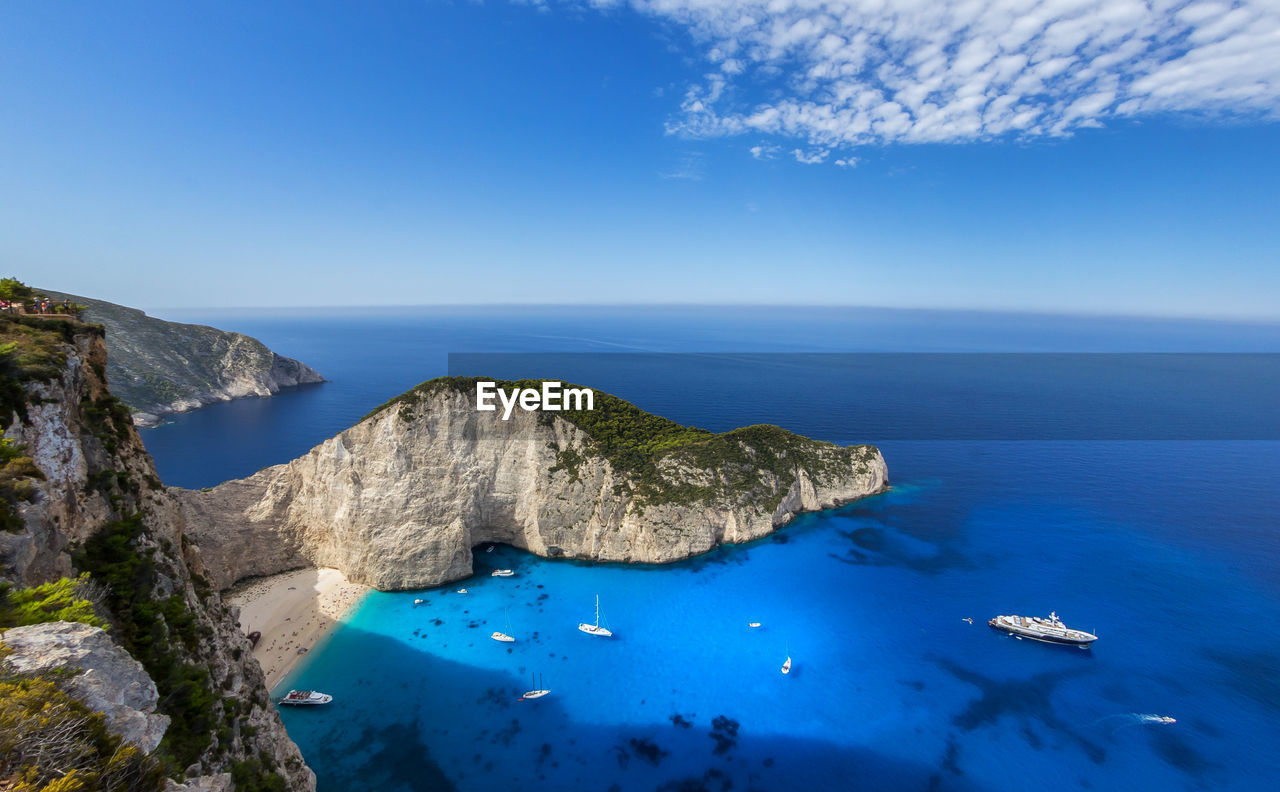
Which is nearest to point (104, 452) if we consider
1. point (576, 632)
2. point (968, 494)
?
point (576, 632)

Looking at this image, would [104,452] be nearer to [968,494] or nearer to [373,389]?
[968,494]

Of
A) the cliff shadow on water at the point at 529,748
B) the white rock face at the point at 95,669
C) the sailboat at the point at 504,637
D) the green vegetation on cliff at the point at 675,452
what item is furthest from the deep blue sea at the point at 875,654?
the white rock face at the point at 95,669

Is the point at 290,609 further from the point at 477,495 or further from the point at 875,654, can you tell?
the point at 875,654

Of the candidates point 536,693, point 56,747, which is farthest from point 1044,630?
point 56,747

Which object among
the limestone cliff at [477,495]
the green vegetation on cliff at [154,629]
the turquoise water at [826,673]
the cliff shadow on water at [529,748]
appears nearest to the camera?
the green vegetation on cliff at [154,629]

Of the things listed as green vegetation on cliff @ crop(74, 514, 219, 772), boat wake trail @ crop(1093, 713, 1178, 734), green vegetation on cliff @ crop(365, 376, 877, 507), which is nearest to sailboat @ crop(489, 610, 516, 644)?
green vegetation on cliff @ crop(365, 376, 877, 507)

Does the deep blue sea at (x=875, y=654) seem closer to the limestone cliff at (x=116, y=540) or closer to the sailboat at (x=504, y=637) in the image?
the sailboat at (x=504, y=637)
